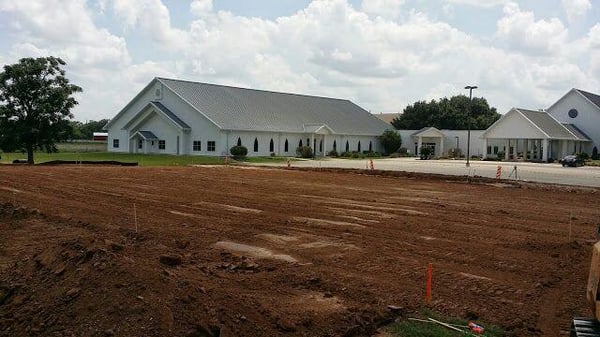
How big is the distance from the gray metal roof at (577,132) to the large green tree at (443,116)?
27302 millimetres

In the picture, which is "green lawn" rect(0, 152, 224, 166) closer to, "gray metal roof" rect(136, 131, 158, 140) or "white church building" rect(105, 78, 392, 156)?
"white church building" rect(105, 78, 392, 156)

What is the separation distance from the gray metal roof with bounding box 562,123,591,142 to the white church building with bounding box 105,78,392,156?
2603 cm

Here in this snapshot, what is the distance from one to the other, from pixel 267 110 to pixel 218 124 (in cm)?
1181

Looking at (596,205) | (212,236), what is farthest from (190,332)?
(596,205)

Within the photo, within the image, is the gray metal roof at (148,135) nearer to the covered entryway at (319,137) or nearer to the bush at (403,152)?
the covered entryway at (319,137)

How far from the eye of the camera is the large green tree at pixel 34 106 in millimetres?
44750

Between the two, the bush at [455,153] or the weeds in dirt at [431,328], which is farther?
the bush at [455,153]

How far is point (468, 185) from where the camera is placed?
3048 cm

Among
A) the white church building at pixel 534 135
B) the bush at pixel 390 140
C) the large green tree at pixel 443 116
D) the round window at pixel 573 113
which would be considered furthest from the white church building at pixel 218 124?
the large green tree at pixel 443 116

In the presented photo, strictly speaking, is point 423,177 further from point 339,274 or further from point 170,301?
point 170,301

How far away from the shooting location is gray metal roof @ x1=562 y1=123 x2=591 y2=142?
74.8 meters

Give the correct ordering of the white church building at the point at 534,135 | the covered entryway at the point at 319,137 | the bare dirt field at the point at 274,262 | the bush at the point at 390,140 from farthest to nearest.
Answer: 1. the bush at the point at 390,140
2. the covered entryway at the point at 319,137
3. the white church building at the point at 534,135
4. the bare dirt field at the point at 274,262

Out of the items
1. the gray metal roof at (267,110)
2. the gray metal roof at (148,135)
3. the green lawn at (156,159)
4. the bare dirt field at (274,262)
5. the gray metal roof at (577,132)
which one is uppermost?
the gray metal roof at (267,110)

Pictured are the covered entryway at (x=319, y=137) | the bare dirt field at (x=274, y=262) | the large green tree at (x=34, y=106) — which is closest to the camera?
the bare dirt field at (x=274, y=262)
